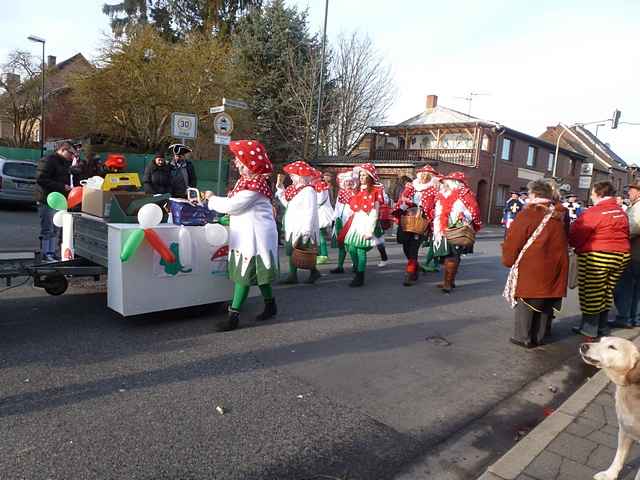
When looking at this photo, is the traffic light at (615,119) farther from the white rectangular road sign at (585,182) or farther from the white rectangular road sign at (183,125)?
the white rectangular road sign at (183,125)

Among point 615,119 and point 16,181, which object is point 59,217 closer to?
point 16,181

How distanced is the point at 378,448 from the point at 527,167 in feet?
116

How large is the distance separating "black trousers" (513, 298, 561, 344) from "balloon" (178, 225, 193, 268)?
350 centimetres

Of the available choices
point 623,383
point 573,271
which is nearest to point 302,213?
point 573,271

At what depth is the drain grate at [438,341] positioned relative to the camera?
17.1ft

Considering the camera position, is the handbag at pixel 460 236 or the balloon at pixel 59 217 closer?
the balloon at pixel 59 217

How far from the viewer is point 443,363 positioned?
4.66m

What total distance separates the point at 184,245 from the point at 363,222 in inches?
140

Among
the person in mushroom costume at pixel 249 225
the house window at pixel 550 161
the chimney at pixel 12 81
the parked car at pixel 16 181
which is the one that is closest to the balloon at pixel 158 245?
the person in mushroom costume at pixel 249 225

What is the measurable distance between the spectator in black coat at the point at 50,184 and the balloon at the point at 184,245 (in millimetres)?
3367

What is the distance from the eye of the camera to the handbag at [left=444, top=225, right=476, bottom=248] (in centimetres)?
738

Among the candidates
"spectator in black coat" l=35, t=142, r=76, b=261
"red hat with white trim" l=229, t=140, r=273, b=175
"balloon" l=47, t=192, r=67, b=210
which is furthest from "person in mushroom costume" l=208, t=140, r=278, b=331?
"spectator in black coat" l=35, t=142, r=76, b=261

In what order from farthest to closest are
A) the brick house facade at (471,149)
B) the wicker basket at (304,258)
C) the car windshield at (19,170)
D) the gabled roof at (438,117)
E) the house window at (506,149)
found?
1. the gabled roof at (438,117)
2. the house window at (506,149)
3. the brick house facade at (471,149)
4. the car windshield at (19,170)
5. the wicker basket at (304,258)

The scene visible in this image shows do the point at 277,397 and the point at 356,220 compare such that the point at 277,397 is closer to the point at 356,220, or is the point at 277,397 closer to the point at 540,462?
the point at 540,462
